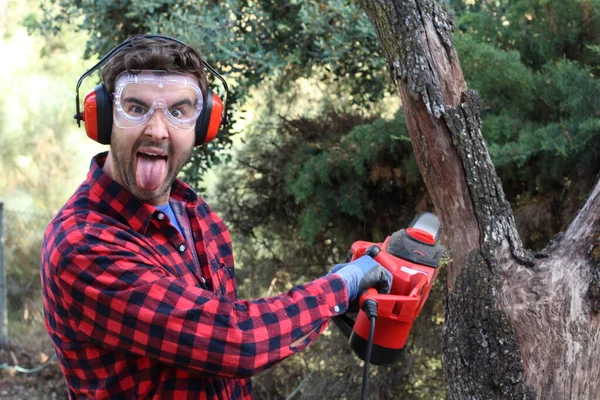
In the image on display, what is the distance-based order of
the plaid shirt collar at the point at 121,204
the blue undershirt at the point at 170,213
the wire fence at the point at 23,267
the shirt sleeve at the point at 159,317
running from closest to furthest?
1. the shirt sleeve at the point at 159,317
2. the plaid shirt collar at the point at 121,204
3. the blue undershirt at the point at 170,213
4. the wire fence at the point at 23,267

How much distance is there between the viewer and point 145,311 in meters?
1.66

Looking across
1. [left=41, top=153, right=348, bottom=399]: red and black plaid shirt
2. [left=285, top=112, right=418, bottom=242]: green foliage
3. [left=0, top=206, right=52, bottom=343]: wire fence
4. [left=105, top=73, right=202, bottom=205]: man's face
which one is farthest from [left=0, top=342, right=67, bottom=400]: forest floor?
[left=105, top=73, right=202, bottom=205]: man's face

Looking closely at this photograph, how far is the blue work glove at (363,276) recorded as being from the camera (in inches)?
77.7

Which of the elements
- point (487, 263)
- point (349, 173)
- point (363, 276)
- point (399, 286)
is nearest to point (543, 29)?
point (349, 173)

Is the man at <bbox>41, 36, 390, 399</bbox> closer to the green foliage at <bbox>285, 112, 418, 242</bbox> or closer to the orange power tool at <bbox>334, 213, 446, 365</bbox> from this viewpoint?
the orange power tool at <bbox>334, 213, 446, 365</bbox>

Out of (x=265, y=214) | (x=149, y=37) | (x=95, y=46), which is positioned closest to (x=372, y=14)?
(x=149, y=37)

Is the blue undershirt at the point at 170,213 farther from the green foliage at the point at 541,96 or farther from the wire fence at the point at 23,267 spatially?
the wire fence at the point at 23,267

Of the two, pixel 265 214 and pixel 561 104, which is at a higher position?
pixel 561 104

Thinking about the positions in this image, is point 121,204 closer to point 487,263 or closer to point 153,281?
point 153,281

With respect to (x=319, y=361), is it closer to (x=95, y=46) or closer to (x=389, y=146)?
(x=389, y=146)

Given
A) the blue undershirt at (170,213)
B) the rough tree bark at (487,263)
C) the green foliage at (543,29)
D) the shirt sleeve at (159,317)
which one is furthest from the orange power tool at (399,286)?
the green foliage at (543,29)

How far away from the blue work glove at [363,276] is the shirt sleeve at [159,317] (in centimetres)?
30

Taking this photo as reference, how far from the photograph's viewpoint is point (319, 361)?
14.8 ft

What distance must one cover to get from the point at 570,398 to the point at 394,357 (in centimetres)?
65
